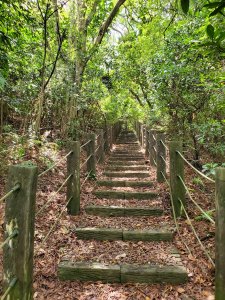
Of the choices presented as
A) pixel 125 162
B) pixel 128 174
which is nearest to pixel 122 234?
pixel 128 174

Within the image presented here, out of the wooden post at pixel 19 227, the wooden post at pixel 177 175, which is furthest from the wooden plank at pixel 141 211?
the wooden post at pixel 19 227

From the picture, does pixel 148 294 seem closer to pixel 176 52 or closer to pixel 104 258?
pixel 104 258

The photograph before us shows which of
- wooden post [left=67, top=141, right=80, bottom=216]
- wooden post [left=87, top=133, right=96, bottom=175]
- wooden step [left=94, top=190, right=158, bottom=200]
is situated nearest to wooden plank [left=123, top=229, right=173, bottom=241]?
wooden post [left=67, top=141, right=80, bottom=216]

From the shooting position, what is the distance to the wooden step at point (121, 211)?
4266 millimetres

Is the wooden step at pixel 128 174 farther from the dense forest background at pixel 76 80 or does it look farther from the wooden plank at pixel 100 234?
the wooden plank at pixel 100 234

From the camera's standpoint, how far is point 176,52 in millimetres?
5938

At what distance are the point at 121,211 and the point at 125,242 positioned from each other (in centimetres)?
75

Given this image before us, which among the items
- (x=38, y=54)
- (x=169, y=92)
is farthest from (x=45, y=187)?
(x=169, y=92)

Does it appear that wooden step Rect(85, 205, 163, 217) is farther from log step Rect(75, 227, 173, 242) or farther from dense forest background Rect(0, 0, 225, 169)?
dense forest background Rect(0, 0, 225, 169)

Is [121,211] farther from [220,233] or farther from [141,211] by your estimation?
[220,233]

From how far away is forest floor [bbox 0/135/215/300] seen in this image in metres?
2.68

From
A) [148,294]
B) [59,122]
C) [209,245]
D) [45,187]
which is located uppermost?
[59,122]

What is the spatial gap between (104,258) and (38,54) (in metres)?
4.54

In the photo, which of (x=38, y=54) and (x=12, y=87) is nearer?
(x=12, y=87)
